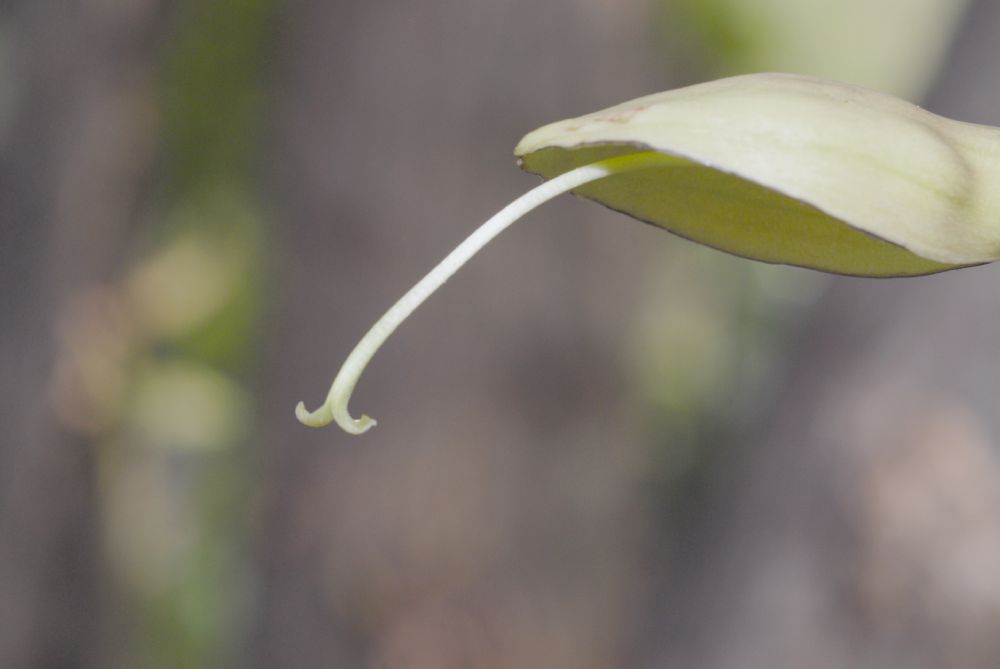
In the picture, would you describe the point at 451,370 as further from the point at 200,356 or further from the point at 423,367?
→ the point at 200,356

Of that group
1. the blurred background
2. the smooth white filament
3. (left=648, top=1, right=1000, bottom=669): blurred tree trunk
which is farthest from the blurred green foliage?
the smooth white filament

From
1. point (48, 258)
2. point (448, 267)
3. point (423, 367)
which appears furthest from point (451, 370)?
point (448, 267)

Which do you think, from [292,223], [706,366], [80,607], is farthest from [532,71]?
[706,366]

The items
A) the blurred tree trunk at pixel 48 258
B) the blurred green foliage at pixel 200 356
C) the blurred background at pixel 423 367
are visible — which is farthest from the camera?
the blurred green foliage at pixel 200 356

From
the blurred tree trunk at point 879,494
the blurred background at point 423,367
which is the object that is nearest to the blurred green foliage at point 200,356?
the blurred background at point 423,367

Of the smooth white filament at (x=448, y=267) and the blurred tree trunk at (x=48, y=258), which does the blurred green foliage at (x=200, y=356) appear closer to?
the blurred tree trunk at (x=48, y=258)

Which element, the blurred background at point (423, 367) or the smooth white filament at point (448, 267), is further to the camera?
the blurred background at point (423, 367)

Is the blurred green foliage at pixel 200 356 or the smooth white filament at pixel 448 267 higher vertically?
the smooth white filament at pixel 448 267

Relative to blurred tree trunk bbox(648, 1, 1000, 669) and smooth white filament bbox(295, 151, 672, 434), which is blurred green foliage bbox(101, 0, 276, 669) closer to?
blurred tree trunk bbox(648, 1, 1000, 669)
